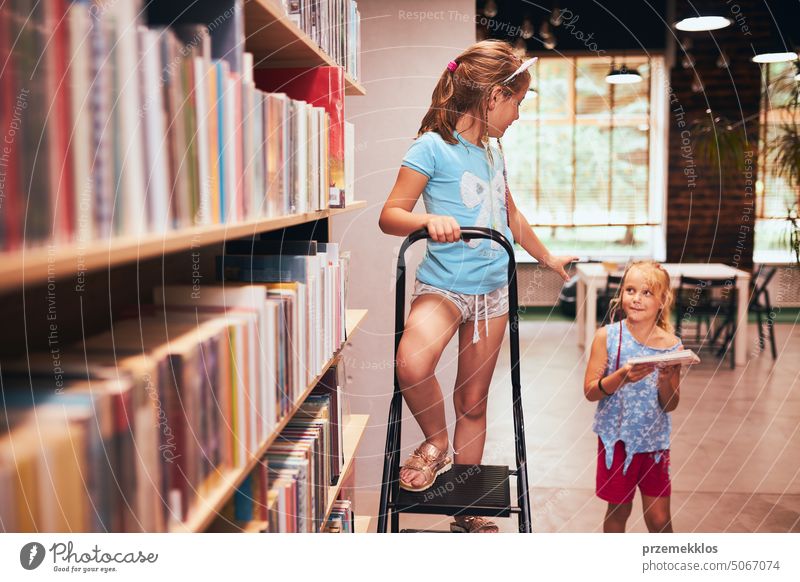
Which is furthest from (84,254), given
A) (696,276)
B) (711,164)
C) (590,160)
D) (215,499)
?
(590,160)

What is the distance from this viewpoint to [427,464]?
6.11 feet

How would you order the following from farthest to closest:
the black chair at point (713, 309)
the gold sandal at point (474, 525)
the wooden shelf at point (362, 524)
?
the black chair at point (713, 309), the wooden shelf at point (362, 524), the gold sandal at point (474, 525)

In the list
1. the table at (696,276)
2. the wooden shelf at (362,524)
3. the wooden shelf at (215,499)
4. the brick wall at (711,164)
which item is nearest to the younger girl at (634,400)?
the wooden shelf at (362,524)

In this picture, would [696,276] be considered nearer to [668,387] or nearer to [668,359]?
[668,387]

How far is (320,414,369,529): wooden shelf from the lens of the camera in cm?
189

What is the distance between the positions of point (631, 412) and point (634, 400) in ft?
0.13

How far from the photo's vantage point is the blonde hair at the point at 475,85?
1954mm

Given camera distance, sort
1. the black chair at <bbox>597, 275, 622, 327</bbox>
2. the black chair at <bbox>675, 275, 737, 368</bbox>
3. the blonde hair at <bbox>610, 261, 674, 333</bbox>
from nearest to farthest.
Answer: the blonde hair at <bbox>610, 261, 674, 333</bbox>
the black chair at <bbox>597, 275, 622, 327</bbox>
the black chair at <bbox>675, 275, 737, 368</bbox>

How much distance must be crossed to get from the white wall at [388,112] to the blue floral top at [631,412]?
2.90ft

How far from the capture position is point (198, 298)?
3.90 ft

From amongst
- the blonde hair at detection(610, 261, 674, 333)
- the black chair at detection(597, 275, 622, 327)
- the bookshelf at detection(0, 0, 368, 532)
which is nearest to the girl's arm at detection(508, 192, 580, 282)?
the blonde hair at detection(610, 261, 674, 333)

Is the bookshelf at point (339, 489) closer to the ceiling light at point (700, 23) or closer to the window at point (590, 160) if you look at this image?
the ceiling light at point (700, 23)

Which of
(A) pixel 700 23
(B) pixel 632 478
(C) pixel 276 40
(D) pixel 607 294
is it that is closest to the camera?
(C) pixel 276 40

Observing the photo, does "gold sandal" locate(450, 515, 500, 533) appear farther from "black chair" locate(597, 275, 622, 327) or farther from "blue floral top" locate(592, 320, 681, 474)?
"black chair" locate(597, 275, 622, 327)
